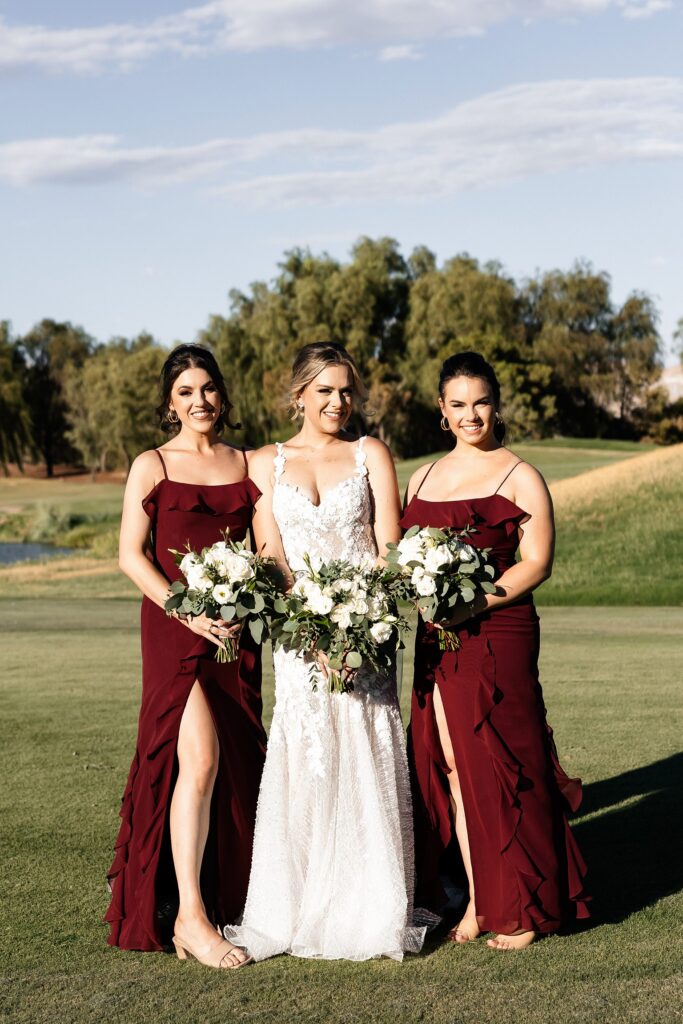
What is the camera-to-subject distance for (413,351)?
208ft

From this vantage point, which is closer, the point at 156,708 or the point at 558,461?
the point at 156,708

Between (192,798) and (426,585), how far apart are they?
4.51 ft

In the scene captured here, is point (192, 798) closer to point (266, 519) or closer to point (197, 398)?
point (266, 519)

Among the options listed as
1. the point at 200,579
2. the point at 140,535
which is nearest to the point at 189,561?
the point at 200,579

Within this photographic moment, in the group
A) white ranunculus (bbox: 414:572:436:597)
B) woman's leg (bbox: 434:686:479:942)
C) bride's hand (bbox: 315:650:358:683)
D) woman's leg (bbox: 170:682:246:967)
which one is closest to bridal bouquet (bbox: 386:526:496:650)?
white ranunculus (bbox: 414:572:436:597)

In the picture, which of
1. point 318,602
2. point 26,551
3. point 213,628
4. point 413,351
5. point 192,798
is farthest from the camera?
point 413,351

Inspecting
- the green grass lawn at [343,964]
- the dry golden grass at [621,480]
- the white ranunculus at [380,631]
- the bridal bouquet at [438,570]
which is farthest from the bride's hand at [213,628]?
the dry golden grass at [621,480]

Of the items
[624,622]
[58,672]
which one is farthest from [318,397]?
[624,622]

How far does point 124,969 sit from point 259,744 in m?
1.08

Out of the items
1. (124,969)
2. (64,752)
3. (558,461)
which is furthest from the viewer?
(558,461)

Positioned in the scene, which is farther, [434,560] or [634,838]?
[634,838]

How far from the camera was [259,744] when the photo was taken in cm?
550

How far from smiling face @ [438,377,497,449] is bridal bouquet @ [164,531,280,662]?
116cm

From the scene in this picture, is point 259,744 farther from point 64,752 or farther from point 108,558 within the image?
point 108,558
